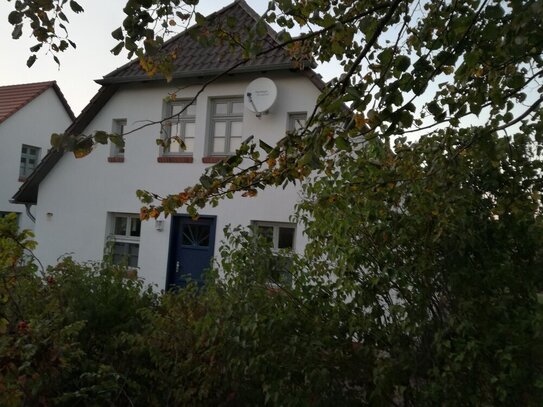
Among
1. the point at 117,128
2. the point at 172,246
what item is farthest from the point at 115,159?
the point at 172,246

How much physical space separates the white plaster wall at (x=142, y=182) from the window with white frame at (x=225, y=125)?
0.20 metres

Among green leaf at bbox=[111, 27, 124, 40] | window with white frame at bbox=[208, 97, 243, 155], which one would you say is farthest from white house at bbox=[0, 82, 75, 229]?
green leaf at bbox=[111, 27, 124, 40]

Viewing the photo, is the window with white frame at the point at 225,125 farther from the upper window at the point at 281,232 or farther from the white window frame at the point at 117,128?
the white window frame at the point at 117,128

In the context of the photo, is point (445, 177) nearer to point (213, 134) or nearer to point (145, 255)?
point (213, 134)

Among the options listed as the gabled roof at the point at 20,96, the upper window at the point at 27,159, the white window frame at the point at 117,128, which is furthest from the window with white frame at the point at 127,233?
the upper window at the point at 27,159

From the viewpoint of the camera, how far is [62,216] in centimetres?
1323

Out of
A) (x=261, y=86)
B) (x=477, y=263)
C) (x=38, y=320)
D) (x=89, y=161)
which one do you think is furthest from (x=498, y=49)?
(x=89, y=161)

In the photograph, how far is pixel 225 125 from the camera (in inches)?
452

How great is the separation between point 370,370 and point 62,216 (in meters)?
11.1

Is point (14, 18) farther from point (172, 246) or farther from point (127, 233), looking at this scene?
point (127, 233)

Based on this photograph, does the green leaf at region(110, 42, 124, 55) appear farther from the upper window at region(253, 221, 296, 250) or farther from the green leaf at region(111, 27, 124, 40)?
the upper window at region(253, 221, 296, 250)

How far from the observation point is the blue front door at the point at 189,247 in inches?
449

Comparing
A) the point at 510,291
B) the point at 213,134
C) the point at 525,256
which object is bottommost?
the point at 510,291

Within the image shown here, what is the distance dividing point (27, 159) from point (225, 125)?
14.1 metres
